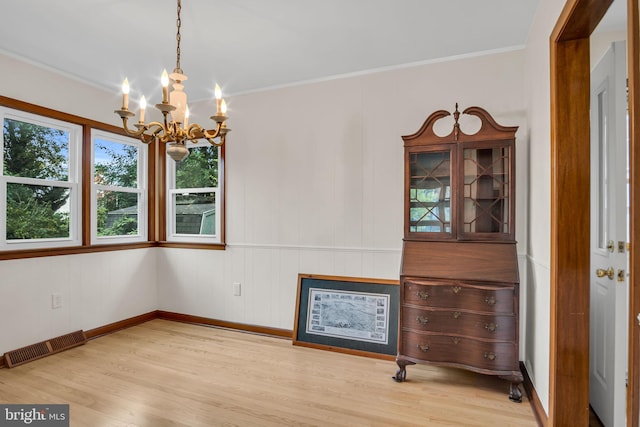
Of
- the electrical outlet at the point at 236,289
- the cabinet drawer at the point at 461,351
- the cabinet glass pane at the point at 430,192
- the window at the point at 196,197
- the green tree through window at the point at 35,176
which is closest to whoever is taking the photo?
the cabinet drawer at the point at 461,351

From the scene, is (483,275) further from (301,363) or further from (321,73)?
(321,73)

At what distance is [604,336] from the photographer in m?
2.12

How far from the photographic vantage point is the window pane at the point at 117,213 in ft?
12.5

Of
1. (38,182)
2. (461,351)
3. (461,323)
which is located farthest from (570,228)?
(38,182)

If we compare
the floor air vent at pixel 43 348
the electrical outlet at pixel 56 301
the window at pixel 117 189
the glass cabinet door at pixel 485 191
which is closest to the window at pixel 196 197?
the window at pixel 117 189

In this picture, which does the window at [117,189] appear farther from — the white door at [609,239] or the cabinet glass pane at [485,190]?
the white door at [609,239]

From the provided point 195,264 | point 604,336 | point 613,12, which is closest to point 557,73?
point 613,12

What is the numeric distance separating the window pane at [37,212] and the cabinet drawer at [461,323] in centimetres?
325

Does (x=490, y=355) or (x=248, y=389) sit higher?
(x=490, y=355)

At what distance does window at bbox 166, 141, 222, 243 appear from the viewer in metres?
4.08

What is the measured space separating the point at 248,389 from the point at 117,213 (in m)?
2.57

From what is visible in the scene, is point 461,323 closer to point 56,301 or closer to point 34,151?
point 56,301

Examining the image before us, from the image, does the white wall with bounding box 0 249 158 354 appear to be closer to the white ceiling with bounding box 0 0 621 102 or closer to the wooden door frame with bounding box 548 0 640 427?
the white ceiling with bounding box 0 0 621 102

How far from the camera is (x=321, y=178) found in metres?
3.52
